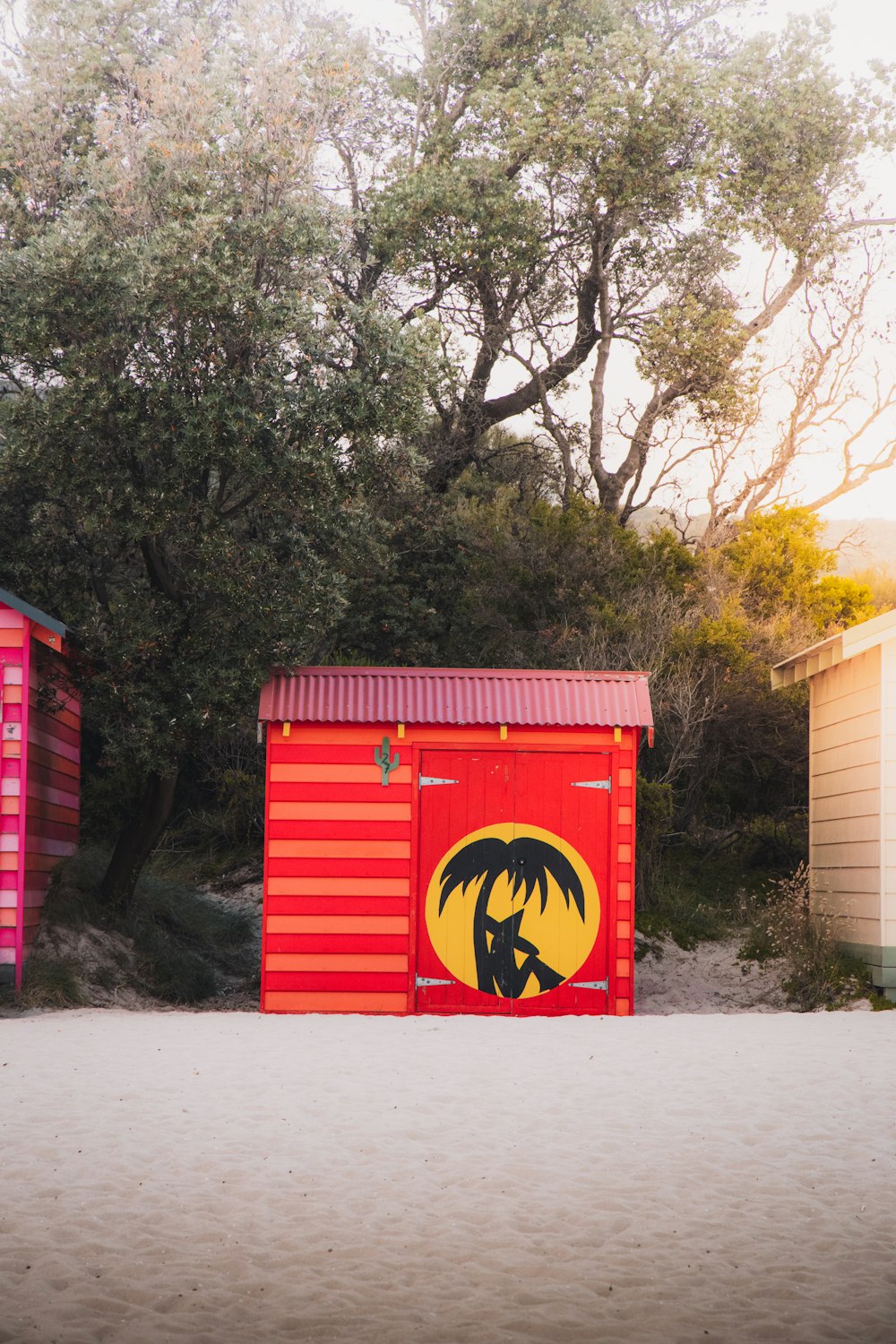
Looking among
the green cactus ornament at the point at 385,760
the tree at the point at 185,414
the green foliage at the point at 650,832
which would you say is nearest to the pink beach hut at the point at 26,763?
the tree at the point at 185,414

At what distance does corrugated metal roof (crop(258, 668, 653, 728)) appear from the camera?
33.0ft

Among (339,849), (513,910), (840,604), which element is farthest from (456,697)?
(840,604)

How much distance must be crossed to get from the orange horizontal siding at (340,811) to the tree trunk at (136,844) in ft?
9.33

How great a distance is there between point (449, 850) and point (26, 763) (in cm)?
342

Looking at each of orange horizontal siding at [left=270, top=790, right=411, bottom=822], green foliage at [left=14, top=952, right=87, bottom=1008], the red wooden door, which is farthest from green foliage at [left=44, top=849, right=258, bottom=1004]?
the red wooden door

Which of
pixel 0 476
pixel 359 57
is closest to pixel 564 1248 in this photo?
pixel 0 476

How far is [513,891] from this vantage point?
1002 cm

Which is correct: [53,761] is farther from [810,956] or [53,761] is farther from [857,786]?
[857,786]

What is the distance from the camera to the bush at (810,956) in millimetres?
10562

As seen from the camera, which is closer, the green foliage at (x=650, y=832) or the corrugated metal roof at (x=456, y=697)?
the corrugated metal roof at (x=456, y=697)

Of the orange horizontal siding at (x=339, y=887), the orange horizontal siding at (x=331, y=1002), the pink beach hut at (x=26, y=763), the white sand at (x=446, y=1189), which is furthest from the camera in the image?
the orange horizontal siding at (x=339, y=887)

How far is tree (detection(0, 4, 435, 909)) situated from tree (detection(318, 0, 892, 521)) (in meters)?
5.38

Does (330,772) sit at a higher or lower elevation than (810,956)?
higher

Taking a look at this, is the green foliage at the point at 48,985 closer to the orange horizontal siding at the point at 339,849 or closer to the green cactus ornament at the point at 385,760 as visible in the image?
the orange horizontal siding at the point at 339,849
